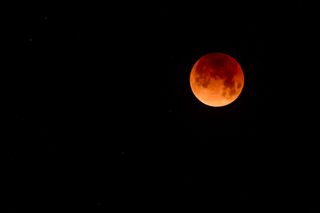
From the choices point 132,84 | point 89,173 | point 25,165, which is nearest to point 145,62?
point 132,84

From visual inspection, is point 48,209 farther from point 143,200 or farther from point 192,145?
point 192,145

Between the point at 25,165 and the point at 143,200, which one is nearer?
the point at 25,165

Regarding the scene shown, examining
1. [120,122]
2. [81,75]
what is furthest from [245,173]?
[81,75]

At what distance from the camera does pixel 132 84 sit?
1283 centimetres

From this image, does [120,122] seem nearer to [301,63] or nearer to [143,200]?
[143,200]

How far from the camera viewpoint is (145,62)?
12.8 m

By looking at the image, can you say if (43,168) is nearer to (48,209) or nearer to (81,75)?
(48,209)

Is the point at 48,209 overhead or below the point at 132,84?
below

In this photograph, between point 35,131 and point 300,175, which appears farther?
point 300,175

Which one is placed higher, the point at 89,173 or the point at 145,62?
the point at 145,62

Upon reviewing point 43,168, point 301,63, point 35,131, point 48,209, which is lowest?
point 48,209

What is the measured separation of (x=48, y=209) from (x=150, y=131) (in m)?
4.90

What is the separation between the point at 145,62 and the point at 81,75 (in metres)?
2.47

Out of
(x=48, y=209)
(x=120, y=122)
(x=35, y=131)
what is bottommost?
(x=48, y=209)
